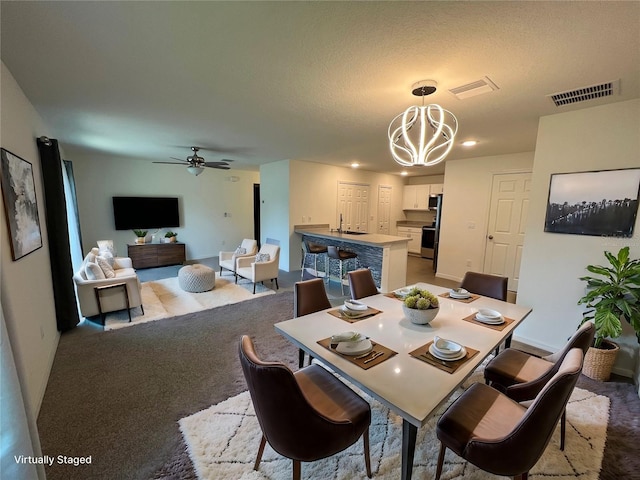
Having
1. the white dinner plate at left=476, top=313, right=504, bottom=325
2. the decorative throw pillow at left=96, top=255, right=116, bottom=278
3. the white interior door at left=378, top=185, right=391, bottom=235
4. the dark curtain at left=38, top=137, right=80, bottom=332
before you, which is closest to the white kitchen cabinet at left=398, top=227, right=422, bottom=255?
the white interior door at left=378, top=185, right=391, bottom=235

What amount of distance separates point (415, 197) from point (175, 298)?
22.0 feet

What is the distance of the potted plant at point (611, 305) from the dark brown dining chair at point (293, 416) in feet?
7.34

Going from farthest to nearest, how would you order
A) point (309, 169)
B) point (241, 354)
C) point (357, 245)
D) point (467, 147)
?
point (309, 169), point (357, 245), point (467, 147), point (241, 354)

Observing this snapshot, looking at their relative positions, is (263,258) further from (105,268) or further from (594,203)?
(594,203)

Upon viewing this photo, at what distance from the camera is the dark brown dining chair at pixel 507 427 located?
1.08 meters

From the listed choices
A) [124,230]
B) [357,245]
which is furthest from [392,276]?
[124,230]

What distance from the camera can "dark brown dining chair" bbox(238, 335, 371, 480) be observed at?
43.9 inches

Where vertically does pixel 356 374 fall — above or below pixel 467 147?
below

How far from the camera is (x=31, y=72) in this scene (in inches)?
79.7

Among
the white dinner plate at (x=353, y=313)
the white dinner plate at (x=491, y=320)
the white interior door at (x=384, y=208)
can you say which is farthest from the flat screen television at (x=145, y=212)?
the white dinner plate at (x=491, y=320)

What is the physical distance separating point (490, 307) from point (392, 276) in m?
2.27

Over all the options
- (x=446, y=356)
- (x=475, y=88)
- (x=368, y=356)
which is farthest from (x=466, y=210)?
(x=368, y=356)

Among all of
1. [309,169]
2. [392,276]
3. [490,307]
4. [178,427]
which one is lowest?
[178,427]

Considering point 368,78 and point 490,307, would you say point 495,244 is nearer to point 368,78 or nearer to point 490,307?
point 490,307
